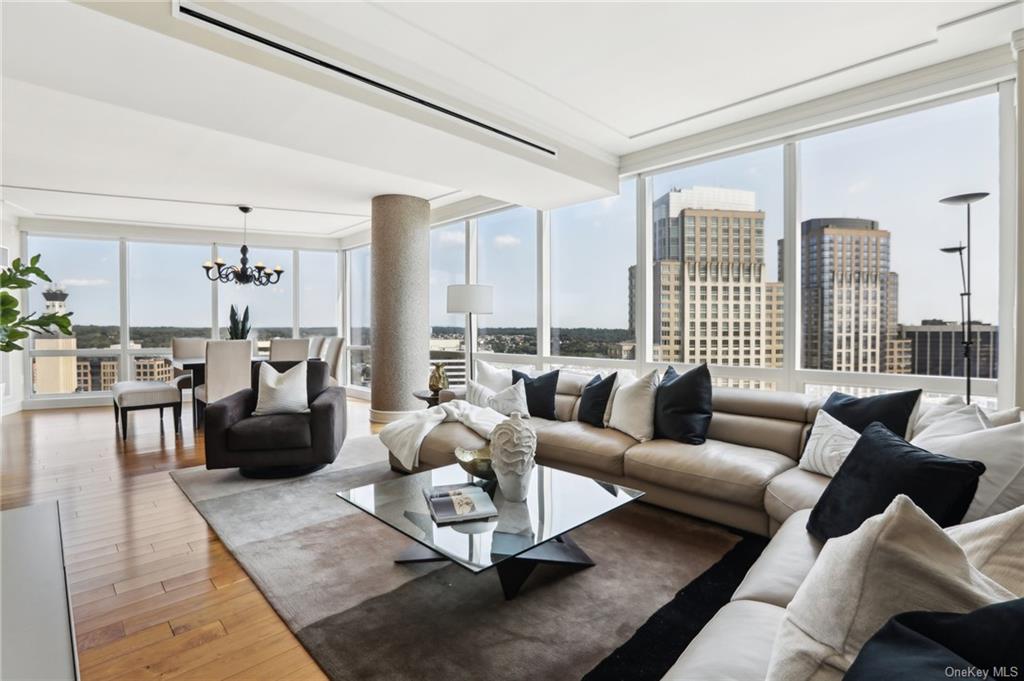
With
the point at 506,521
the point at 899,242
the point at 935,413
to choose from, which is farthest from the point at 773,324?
the point at 506,521

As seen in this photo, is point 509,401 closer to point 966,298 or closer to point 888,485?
point 888,485

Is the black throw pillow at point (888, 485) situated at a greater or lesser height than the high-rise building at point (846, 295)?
lesser

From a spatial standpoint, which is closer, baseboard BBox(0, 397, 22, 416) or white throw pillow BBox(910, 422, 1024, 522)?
white throw pillow BBox(910, 422, 1024, 522)

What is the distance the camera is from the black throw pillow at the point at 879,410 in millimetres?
2455

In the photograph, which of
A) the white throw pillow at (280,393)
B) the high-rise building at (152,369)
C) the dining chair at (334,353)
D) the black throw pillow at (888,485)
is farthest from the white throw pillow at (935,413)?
the high-rise building at (152,369)

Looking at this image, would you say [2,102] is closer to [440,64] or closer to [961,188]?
[440,64]

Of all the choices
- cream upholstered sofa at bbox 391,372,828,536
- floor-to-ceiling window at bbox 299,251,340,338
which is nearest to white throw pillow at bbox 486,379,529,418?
cream upholstered sofa at bbox 391,372,828,536

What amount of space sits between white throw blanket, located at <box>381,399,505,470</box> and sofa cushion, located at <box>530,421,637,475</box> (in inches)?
14.6

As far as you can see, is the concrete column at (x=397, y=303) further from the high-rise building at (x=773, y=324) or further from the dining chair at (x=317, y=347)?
the high-rise building at (x=773, y=324)

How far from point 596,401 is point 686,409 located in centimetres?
73

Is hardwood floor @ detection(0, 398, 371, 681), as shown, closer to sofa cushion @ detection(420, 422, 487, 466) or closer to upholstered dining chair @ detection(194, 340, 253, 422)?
upholstered dining chair @ detection(194, 340, 253, 422)

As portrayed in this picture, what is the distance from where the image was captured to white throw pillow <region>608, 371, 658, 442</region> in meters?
3.31

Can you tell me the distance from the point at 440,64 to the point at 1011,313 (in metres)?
3.66

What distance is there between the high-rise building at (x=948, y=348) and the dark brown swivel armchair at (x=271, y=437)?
408 cm
